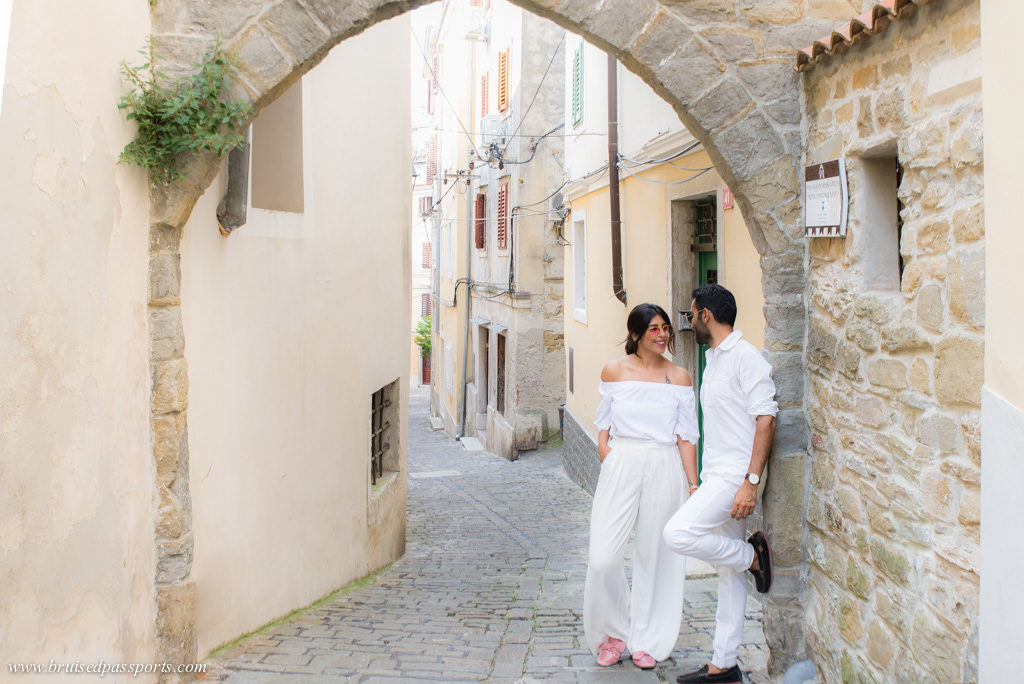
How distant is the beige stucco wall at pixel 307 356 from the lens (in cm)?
493

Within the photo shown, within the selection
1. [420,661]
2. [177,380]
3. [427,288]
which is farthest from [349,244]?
[427,288]

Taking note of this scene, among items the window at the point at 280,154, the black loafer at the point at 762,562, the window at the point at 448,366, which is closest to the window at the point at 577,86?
the window at the point at 280,154

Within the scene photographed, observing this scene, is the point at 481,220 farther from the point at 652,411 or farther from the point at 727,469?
the point at 727,469

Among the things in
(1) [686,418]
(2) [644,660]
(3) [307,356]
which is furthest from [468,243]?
(2) [644,660]

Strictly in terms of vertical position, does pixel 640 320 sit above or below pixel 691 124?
below

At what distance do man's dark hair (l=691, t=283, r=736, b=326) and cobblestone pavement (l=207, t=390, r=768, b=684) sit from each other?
5.50ft

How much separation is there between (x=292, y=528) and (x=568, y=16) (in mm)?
3614

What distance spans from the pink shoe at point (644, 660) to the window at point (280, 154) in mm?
3488

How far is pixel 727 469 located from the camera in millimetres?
4129

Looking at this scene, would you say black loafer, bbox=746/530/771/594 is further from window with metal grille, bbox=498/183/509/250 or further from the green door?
window with metal grille, bbox=498/183/509/250

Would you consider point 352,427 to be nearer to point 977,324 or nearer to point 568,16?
point 568,16

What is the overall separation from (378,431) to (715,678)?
5.25 metres

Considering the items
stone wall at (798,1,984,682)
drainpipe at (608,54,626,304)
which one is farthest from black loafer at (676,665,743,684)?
drainpipe at (608,54,626,304)

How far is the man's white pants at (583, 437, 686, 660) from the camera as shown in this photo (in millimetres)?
4383
